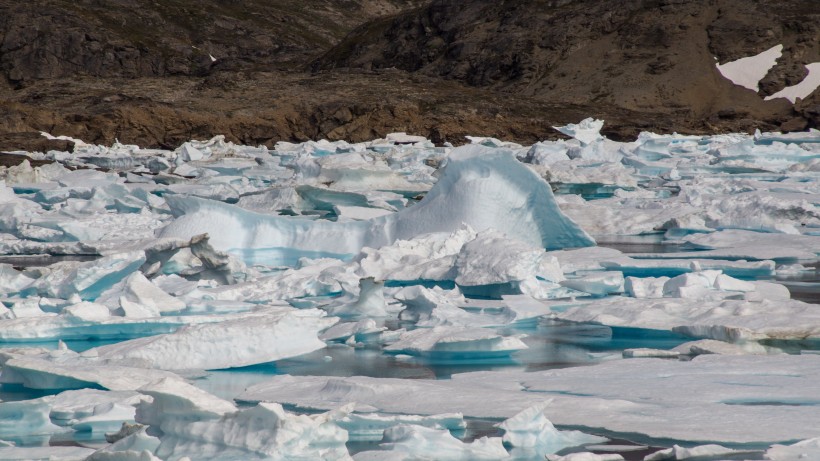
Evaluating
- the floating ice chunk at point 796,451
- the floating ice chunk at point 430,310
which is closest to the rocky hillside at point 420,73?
the floating ice chunk at point 430,310

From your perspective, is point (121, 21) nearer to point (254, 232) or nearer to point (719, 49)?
point (719, 49)

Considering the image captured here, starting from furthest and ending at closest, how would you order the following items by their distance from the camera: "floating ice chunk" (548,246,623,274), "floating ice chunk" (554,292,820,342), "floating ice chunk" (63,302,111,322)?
"floating ice chunk" (548,246,623,274), "floating ice chunk" (63,302,111,322), "floating ice chunk" (554,292,820,342)

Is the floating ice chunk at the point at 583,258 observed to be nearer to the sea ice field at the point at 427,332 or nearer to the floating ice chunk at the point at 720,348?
the sea ice field at the point at 427,332

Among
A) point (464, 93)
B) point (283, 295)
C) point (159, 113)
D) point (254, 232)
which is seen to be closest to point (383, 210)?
point (254, 232)

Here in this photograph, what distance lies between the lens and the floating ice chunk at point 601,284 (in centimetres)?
539

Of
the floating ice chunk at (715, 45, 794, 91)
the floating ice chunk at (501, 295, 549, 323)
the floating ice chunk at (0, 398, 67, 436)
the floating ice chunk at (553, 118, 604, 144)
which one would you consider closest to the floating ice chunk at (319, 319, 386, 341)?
the floating ice chunk at (501, 295, 549, 323)

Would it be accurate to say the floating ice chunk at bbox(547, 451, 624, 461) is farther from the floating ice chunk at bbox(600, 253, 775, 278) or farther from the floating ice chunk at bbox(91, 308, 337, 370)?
the floating ice chunk at bbox(600, 253, 775, 278)

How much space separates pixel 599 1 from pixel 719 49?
5835mm

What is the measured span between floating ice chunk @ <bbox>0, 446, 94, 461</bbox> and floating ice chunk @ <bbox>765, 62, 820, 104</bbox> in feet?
128

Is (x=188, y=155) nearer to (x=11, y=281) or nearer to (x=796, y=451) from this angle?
(x=11, y=281)

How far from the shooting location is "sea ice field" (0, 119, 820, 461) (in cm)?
257

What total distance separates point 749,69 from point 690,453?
39992 mm

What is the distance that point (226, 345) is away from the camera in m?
3.79

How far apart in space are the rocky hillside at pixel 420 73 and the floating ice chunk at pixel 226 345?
2024 centimetres
